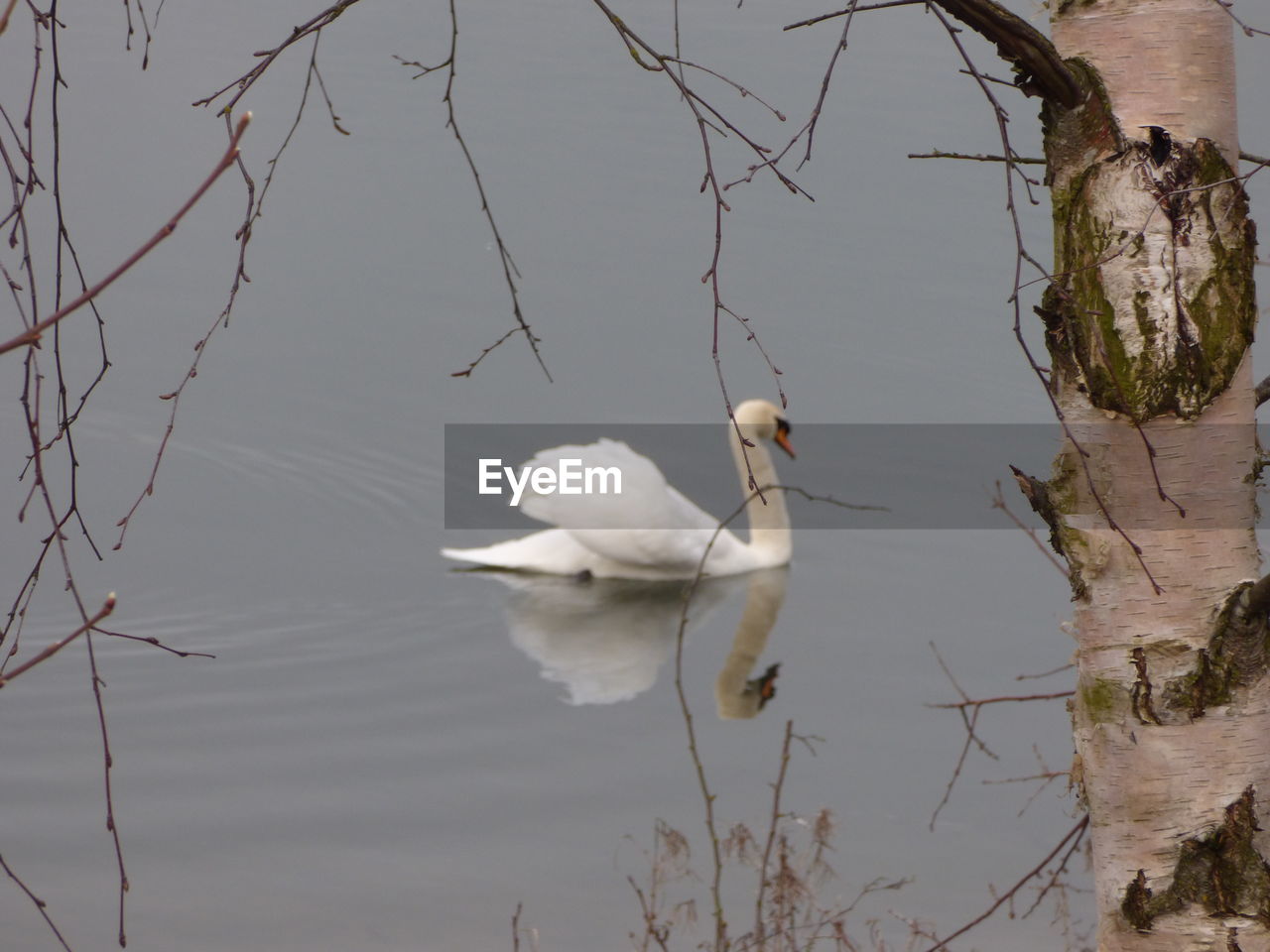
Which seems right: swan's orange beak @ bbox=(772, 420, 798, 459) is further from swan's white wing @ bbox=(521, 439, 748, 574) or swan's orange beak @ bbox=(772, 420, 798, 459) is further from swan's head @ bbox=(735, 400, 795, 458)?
swan's white wing @ bbox=(521, 439, 748, 574)

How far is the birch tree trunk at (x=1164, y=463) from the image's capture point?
1.66m

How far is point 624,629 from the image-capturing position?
6371 mm

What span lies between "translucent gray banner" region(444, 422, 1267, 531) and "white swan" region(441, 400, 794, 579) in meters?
0.17

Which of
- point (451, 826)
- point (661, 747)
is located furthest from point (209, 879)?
point (661, 747)

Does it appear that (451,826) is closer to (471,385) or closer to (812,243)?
(471,385)

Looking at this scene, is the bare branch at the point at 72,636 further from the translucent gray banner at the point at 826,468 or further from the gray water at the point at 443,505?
the translucent gray banner at the point at 826,468

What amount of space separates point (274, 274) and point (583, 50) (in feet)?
12.9

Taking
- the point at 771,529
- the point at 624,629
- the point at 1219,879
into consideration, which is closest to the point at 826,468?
the point at 771,529

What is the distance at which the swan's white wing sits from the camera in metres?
6.72

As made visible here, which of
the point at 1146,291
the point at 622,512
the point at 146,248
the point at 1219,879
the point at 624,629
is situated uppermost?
the point at 622,512

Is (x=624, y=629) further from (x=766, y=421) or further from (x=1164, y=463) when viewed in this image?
(x=1164, y=463)

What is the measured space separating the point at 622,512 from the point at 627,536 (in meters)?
0.12

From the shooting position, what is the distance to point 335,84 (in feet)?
39.4

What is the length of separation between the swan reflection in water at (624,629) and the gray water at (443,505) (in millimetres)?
42
